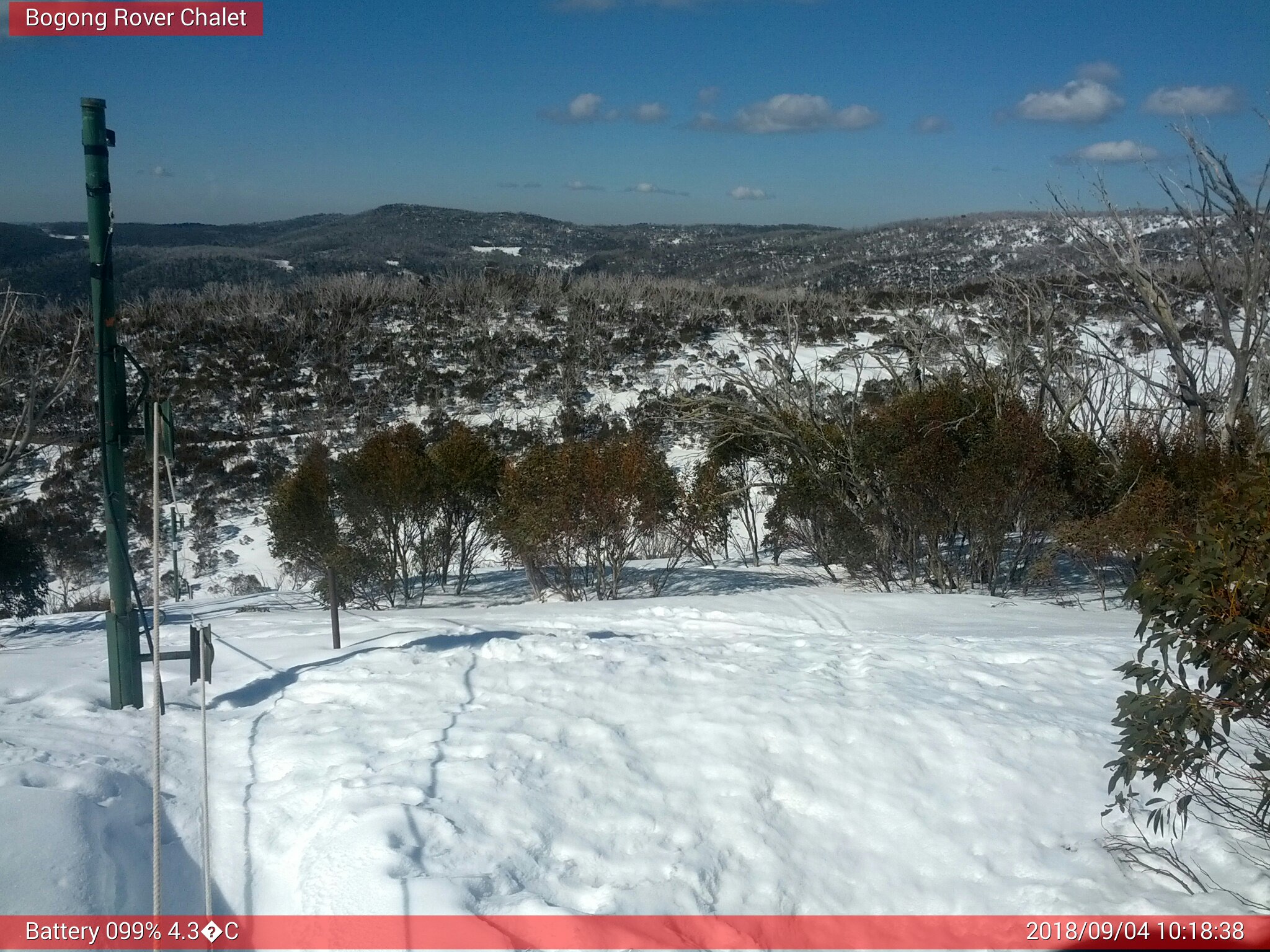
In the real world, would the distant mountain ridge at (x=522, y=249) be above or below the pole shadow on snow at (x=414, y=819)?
above

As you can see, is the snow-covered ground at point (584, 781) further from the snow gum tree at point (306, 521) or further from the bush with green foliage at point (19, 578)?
the bush with green foliage at point (19, 578)

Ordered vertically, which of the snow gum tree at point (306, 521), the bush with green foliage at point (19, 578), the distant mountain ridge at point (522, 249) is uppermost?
the distant mountain ridge at point (522, 249)

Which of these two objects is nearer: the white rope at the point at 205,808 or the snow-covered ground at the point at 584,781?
the white rope at the point at 205,808

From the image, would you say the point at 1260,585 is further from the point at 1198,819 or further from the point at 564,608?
the point at 564,608

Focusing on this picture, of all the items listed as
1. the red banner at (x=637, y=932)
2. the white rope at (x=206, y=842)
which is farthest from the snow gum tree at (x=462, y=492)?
the red banner at (x=637, y=932)

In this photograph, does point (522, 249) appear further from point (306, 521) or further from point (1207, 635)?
point (1207, 635)

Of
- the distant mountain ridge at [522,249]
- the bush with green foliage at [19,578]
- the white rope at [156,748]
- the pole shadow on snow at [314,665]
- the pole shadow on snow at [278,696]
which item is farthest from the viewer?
the distant mountain ridge at [522,249]
